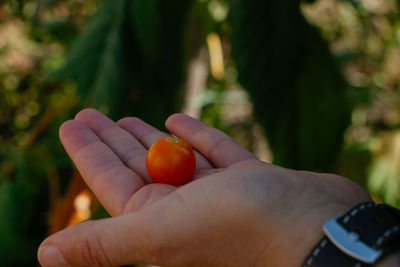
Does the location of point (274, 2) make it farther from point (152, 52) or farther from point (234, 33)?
point (152, 52)

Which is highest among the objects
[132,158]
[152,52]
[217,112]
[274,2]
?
[274,2]

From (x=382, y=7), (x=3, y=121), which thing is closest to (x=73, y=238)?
(x=3, y=121)

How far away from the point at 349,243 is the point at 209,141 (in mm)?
601

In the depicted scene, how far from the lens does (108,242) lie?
82cm

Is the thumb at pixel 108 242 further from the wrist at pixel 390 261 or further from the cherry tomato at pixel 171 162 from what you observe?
the wrist at pixel 390 261

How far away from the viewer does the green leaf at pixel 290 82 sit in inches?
53.3

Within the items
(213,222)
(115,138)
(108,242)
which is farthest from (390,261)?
(115,138)

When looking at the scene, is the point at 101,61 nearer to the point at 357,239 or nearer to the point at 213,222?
the point at 213,222

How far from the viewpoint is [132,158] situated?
1.25 m

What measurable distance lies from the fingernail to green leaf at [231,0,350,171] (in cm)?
76

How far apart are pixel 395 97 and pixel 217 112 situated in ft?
3.31

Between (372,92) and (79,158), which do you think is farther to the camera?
(372,92)

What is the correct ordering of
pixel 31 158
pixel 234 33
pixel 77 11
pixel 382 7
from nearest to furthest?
pixel 234 33
pixel 31 158
pixel 77 11
pixel 382 7

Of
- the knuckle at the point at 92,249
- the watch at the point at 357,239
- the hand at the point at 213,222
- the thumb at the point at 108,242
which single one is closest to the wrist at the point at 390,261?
the watch at the point at 357,239
